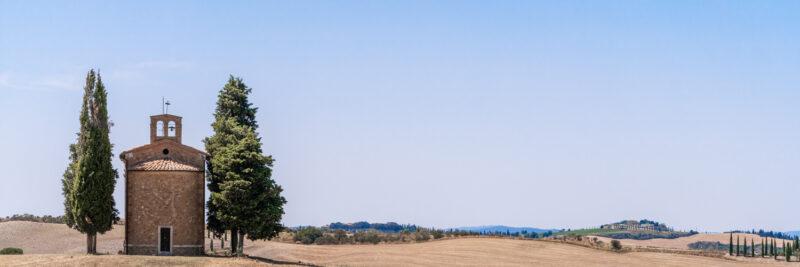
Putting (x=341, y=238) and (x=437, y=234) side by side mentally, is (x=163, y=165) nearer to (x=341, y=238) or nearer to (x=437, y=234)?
(x=341, y=238)

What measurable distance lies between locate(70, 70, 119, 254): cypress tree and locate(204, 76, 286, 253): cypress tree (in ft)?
20.1

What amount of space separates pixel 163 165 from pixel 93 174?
421 cm

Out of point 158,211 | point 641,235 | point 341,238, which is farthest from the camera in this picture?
point 641,235

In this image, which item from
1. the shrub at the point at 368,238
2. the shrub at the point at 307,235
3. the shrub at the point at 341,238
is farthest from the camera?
the shrub at the point at 341,238

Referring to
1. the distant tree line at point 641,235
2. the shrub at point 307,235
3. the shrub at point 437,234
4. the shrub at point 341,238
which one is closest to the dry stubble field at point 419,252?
the shrub at point 437,234

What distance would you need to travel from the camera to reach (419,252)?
67.7m

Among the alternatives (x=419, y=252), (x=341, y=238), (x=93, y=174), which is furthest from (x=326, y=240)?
(x=93, y=174)

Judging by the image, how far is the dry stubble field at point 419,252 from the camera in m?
59.9

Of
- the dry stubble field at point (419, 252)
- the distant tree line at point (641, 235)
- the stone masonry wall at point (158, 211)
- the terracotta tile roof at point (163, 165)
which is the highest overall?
the terracotta tile roof at point (163, 165)

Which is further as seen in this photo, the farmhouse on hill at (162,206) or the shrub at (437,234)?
the shrub at (437,234)

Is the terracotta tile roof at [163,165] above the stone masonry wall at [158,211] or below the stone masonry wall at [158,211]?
above

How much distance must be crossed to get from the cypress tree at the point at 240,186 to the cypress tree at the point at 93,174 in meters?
6.14

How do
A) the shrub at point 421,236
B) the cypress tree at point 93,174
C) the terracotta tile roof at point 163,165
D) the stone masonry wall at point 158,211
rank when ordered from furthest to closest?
the shrub at point 421,236
the terracotta tile roof at point 163,165
the stone masonry wall at point 158,211
the cypress tree at point 93,174

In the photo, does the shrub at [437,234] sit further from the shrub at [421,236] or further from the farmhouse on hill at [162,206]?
the farmhouse on hill at [162,206]
